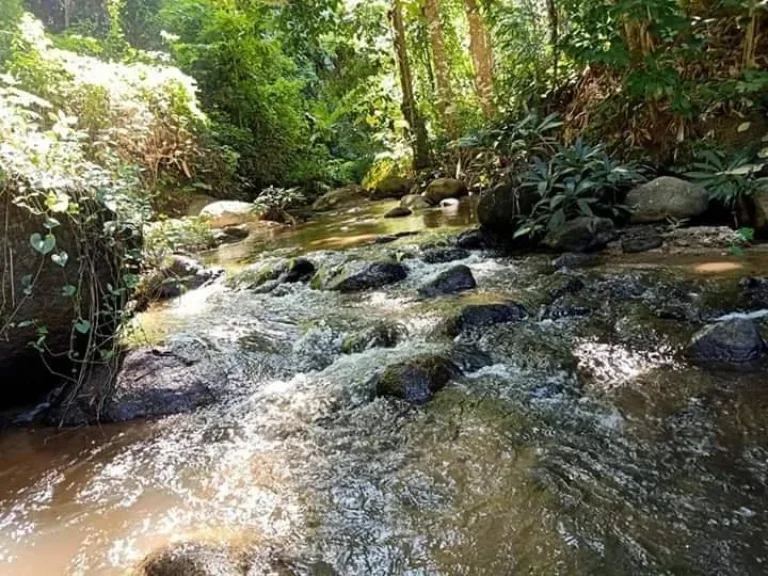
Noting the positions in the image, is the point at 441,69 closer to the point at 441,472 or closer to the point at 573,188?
the point at 573,188

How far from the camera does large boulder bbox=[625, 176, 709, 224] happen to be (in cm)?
580

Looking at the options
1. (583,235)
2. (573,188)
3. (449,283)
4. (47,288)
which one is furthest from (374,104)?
(47,288)

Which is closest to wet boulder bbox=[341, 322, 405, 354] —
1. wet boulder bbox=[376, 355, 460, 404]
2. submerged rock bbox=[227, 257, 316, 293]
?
wet boulder bbox=[376, 355, 460, 404]

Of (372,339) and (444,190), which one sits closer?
(372,339)

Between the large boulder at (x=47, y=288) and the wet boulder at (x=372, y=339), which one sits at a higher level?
the large boulder at (x=47, y=288)

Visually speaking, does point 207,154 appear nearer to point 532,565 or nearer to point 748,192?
point 748,192

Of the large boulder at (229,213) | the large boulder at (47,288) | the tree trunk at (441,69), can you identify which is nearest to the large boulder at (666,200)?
the large boulder at (47,288)

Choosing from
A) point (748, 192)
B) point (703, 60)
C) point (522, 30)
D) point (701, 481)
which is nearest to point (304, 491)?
point (701, 481)

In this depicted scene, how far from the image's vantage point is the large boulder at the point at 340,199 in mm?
13469

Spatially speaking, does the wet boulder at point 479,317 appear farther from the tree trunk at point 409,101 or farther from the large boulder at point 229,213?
the tree trunk at point 409,101

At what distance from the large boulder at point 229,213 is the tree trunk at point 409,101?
150 inches

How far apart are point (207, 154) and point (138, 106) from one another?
388 cm

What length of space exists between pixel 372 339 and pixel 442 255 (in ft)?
8.16

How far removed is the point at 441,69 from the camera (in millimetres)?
12180
